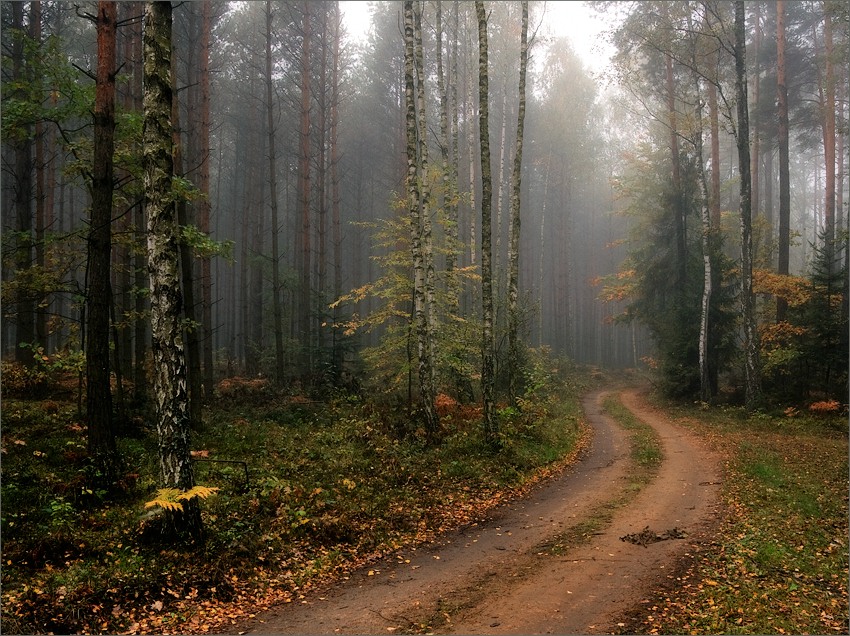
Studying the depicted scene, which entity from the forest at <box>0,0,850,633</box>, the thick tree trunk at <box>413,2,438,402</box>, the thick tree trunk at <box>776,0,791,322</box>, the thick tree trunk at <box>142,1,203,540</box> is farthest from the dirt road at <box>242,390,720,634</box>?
the thick tree trunk at <box>776,0,791,322</box>

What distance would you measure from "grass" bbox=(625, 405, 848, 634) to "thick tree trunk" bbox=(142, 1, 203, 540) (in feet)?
19.6

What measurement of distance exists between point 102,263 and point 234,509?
15.9 feet

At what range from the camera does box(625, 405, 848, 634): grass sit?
5652mm

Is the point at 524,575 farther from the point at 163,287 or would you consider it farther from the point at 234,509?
the point at 163,287

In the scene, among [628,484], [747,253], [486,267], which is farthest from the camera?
[747,253]

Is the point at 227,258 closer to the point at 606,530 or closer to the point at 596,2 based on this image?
the point at 606,530

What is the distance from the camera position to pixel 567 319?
38.9m

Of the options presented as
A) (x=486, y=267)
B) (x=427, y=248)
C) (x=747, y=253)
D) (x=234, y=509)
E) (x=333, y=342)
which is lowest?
(x=234, y=509)

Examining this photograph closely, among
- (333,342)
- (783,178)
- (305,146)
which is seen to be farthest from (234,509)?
(783,178)

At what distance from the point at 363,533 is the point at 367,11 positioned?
35.2 metres

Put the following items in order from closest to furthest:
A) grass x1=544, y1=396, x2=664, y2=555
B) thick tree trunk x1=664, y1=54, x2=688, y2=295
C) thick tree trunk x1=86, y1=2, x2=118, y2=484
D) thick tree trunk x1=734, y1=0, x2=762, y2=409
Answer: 1. grass x1=544, y1=396, x2=664, y2=555
2. thick tree trunk x1=86, y1=2, x2=118, y2=484
3. thick tree trunk x1=734, y1=0, x2=762, y2=409
4. thick tree trunk x1=664, y1=54, x2=688, y2=295

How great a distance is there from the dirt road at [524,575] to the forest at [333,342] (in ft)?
1.38

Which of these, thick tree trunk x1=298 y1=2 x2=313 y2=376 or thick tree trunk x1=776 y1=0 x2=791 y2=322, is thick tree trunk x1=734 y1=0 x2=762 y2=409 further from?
thick tree trunk x1=298 y1=2 x2=313 y2=376

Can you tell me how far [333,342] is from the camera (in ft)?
67.7
